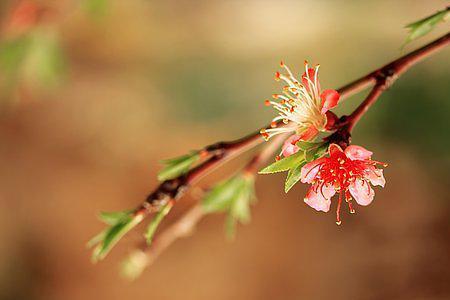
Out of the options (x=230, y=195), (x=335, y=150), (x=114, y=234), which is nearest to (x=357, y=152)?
(x=335, y=150)

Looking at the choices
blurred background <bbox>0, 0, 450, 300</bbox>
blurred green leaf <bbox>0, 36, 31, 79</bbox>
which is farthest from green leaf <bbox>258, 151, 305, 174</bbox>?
blurred background <bbox>0, 0, 450, 300</bbox>

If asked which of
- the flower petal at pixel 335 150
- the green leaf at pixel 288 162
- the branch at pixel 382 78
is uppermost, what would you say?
the branch at pixel 382 78

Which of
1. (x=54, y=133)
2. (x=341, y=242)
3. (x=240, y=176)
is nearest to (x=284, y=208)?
(x=341, y=242)

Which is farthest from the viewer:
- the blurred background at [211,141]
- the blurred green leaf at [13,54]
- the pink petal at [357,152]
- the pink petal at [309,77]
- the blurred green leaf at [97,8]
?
the blurred background at [211,141]

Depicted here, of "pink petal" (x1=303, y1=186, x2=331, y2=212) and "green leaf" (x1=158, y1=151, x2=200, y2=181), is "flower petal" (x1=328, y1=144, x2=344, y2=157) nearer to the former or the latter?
"pink petal" (x1=303, y1=186, x2=331, y2=212)

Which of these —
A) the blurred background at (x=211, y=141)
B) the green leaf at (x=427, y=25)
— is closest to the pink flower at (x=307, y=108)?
the green leaf at (x=427, y=25)

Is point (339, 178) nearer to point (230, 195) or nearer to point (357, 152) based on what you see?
point (357, 152)

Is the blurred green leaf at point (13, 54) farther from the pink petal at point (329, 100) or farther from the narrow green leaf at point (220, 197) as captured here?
the pink petal at point (329, 100)
